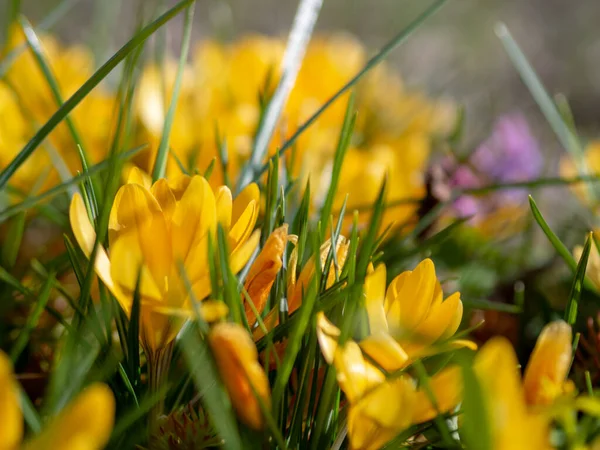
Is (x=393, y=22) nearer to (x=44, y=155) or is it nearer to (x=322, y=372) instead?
(x=44, y=155)

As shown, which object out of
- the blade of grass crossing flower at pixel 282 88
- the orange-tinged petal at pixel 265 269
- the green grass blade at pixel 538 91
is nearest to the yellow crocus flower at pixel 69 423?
the orange-tinged petal at pixel 265 269

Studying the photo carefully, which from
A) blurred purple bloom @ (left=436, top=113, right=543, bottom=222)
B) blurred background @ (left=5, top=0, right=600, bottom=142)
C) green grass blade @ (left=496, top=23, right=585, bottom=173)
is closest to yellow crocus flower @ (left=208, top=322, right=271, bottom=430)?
green grass blade @ (left=496, top=23, right=585, bottom=173)

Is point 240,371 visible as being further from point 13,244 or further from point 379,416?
point 13,244

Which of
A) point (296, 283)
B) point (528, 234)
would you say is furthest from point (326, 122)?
point (296, 283)

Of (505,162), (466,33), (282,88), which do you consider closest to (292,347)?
(282,88)

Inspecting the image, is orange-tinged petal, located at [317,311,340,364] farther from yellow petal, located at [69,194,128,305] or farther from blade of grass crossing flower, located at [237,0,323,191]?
blade of grass crossing flower, located at [237,0,323,191]

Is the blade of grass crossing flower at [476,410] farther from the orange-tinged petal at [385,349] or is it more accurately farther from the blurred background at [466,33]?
the blurred background at [466,33]
